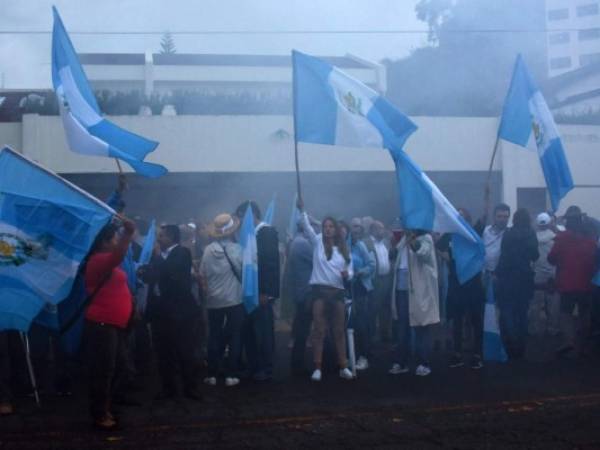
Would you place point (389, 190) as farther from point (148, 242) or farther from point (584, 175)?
point (148, 242)

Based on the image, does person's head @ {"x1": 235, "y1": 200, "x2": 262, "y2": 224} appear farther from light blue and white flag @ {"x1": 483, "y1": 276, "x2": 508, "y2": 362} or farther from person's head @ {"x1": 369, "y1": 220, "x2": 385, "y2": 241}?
light blue and white flag @ {"x1": 483, "y1": 276, "x2": 508, "y2": 362}

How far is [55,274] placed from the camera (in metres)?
7.38

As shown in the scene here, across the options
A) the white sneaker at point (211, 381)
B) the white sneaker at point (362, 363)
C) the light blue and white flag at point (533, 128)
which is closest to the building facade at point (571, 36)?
the light blue and white flag at point (533, 128)

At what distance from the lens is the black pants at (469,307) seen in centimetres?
988

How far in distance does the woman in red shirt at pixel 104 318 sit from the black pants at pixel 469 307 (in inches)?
159

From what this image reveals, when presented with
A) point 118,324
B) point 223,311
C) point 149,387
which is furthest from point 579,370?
point 118,324

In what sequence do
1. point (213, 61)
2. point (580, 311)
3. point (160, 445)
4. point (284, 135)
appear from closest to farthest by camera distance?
point (160, 445) → point (580, 311) → point (284, 135) → point (213, 61)

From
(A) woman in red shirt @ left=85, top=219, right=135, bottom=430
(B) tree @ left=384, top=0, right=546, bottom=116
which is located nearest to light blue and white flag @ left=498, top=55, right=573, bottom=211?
(A) woman in red shirt @ left=85, top=219, right=135, bottom=430

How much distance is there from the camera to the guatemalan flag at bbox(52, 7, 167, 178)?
8484 millimetres

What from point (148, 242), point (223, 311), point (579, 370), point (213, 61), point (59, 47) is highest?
point (213, 61)

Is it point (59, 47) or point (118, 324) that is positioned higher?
point (59, 47)

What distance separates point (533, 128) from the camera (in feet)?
33.8

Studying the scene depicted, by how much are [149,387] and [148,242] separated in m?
1.47

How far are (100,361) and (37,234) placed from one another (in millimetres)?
1171
